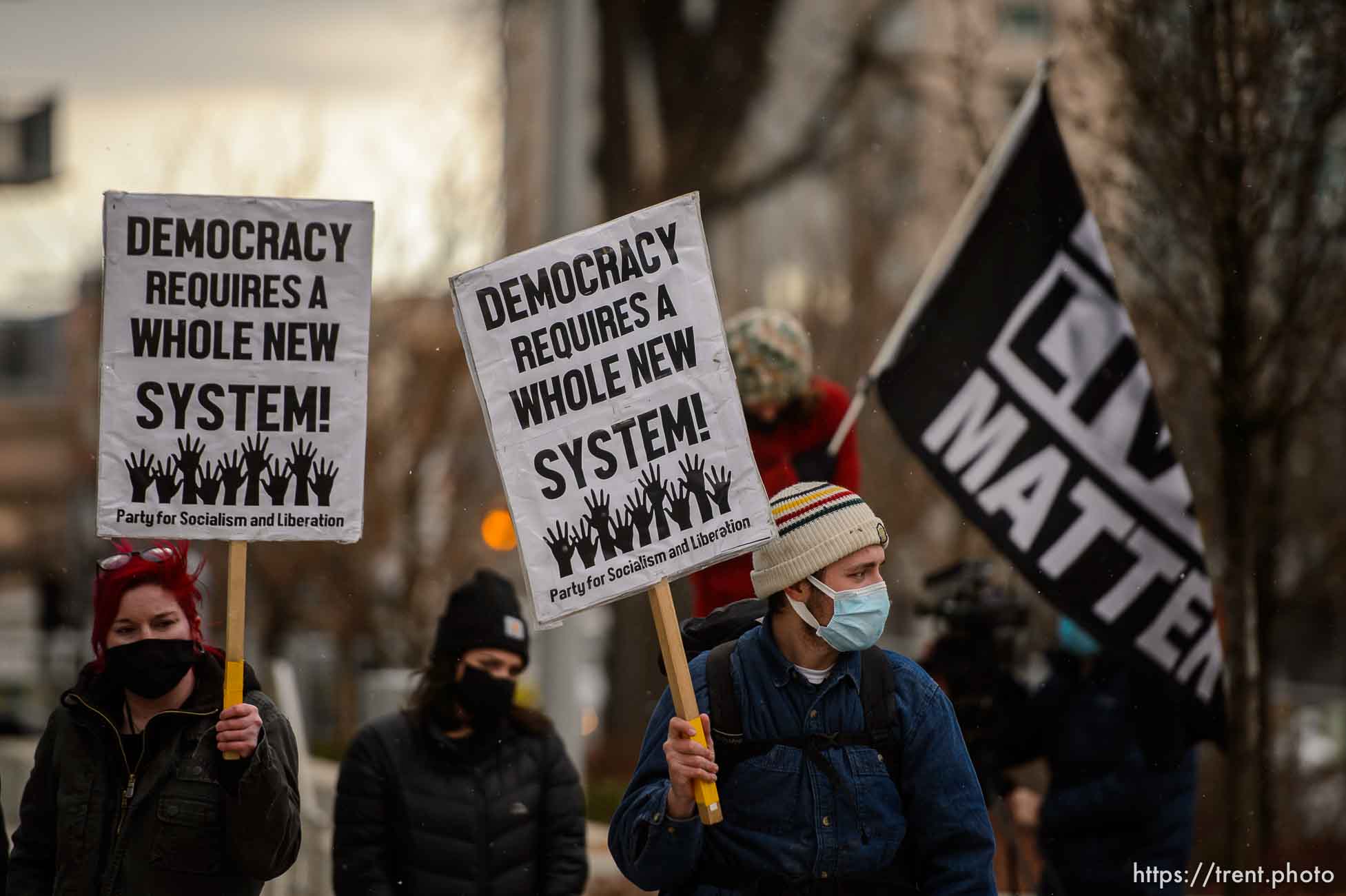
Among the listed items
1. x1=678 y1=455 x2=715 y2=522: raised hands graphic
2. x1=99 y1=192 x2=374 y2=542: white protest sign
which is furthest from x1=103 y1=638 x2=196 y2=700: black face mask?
x1=678 y1=455 x2=715 y2=522: raised hands graphic

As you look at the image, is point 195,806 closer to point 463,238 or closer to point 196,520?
point 196,520

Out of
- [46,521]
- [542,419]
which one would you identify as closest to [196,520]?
[542,419]

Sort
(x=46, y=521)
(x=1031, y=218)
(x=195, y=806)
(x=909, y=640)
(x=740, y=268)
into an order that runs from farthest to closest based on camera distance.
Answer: (x=909, y=640) < (x=46, y=521) < (x=740, y=268) < (x=1031, y=218) < (x=195, y=806)

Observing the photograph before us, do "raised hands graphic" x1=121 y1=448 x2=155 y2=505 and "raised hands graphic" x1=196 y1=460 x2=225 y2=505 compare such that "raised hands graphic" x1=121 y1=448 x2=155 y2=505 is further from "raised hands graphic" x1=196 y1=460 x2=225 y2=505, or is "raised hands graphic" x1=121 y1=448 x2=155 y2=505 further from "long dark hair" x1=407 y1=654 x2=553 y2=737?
"long dark hair" x1=407 y1=654 x2=553 y2=737

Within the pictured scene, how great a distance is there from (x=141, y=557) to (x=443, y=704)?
4.88 ft

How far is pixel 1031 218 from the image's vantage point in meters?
6.73

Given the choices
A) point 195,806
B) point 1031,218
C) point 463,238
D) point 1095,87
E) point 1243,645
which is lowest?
point 195,806

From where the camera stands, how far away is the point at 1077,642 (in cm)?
683

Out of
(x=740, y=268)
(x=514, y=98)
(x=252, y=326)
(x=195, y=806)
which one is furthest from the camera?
(x=740, y=268)

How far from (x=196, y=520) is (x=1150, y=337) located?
5.85m

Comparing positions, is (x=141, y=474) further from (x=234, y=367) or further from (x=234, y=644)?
(x=234, y=644)

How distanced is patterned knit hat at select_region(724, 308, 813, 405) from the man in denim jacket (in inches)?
70.8

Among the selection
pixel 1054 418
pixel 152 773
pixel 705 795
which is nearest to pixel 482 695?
pixel 152 773

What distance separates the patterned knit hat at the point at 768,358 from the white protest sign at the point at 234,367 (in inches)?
60.7
